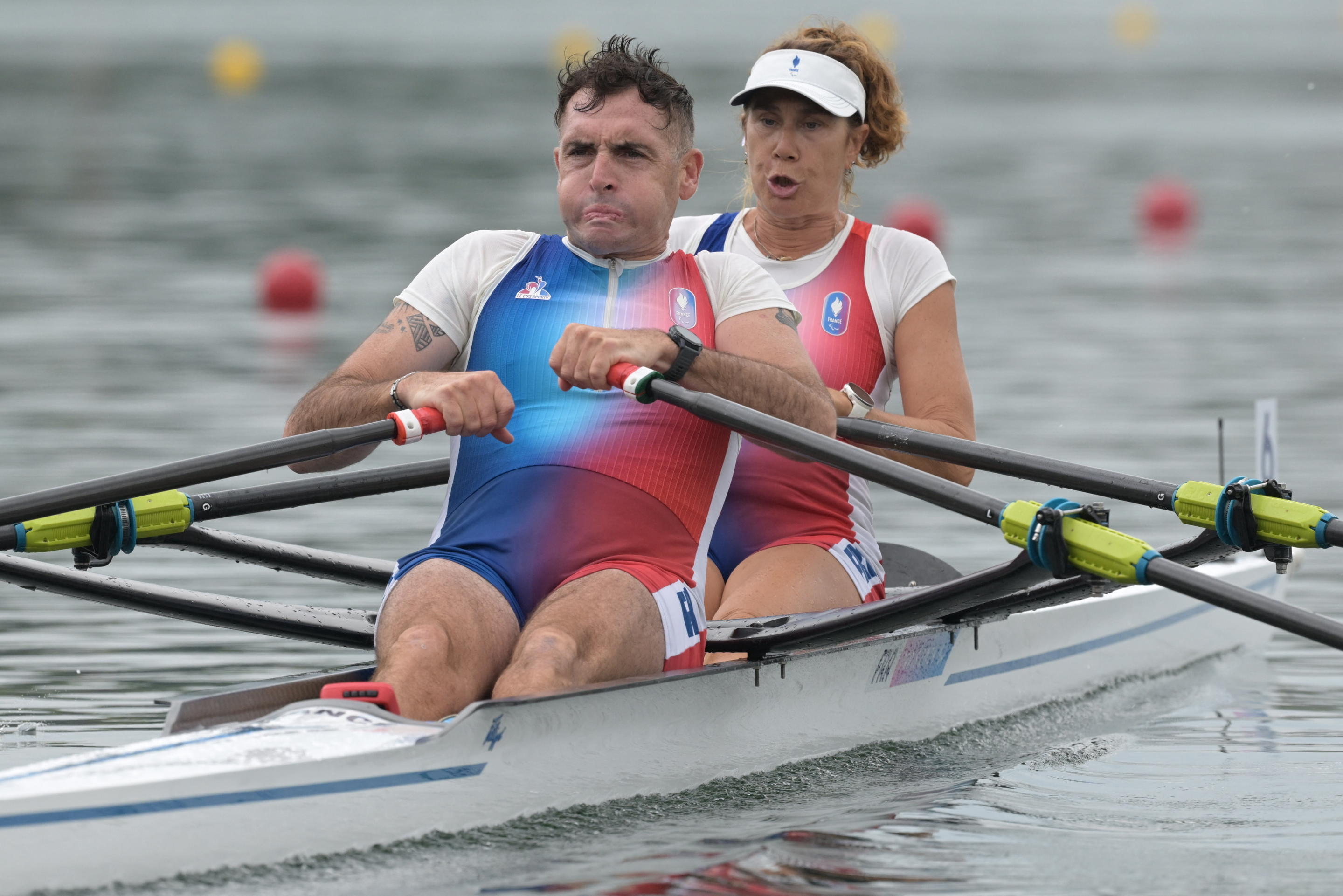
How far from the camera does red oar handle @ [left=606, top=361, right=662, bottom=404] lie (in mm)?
4434

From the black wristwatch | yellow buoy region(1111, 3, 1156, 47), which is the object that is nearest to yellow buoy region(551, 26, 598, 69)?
yellow buoy region(1111, 3, 1156, 47)

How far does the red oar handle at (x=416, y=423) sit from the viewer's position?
434cm

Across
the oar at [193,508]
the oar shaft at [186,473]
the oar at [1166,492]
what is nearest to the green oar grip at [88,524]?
the oar at [193,508]

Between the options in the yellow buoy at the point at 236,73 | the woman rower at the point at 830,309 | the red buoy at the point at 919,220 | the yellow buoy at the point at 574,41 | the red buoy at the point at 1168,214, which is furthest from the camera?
the yellow buoy at the point at 574,41

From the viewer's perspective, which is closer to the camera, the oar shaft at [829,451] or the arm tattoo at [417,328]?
the oar shaft at [829,451]

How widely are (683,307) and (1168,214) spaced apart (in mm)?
17033

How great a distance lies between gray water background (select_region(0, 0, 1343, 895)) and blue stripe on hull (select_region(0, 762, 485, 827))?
134 millimetres

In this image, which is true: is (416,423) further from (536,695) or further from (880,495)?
(880,495)

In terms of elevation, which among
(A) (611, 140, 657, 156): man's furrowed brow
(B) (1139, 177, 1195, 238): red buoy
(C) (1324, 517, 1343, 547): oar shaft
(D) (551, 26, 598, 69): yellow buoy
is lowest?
(C) (1324, 517, 1343, 547): oar shaft

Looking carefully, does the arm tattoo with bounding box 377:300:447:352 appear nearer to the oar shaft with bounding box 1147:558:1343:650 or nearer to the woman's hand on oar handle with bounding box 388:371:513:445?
the woman's hand on oar handle with bounding box 388:371:513:445

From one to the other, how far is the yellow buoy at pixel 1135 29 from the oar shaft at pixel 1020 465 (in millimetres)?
57642

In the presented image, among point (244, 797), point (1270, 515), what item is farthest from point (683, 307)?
point (244, 797)

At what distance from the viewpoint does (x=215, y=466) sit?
437 cm

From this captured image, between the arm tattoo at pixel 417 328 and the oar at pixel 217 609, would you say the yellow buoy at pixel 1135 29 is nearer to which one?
the oar at pixel 217 609
